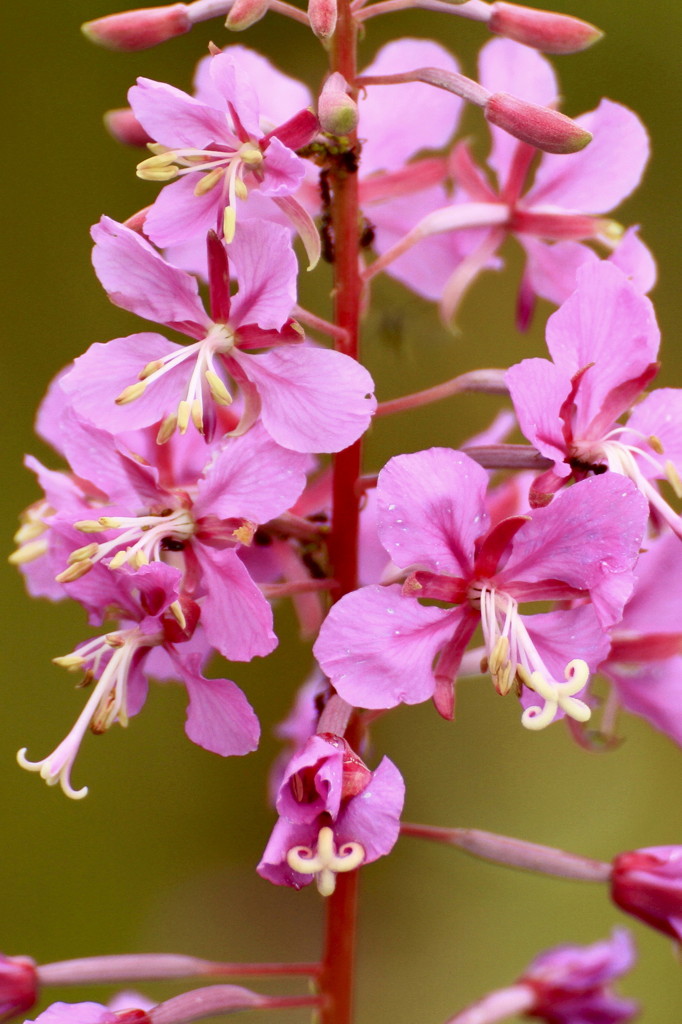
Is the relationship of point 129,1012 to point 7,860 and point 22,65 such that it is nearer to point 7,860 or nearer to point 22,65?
point 7,860

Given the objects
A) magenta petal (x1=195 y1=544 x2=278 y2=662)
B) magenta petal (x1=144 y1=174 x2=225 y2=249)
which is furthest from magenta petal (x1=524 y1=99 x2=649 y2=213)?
magenta petal (x1=195 y1=544 x2=278 y2=662)

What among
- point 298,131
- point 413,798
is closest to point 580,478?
point 298,131

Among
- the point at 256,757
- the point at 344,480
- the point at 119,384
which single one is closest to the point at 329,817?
the point at 344,480

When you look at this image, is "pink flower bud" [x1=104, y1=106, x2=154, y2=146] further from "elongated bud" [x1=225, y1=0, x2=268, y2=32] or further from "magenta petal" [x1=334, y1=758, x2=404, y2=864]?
"magenta petal" [x1=334, y1=758, x2=404, y2=864]

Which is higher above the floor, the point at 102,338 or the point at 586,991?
the point at 586,991

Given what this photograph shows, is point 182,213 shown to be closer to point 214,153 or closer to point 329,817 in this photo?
point 214,153
